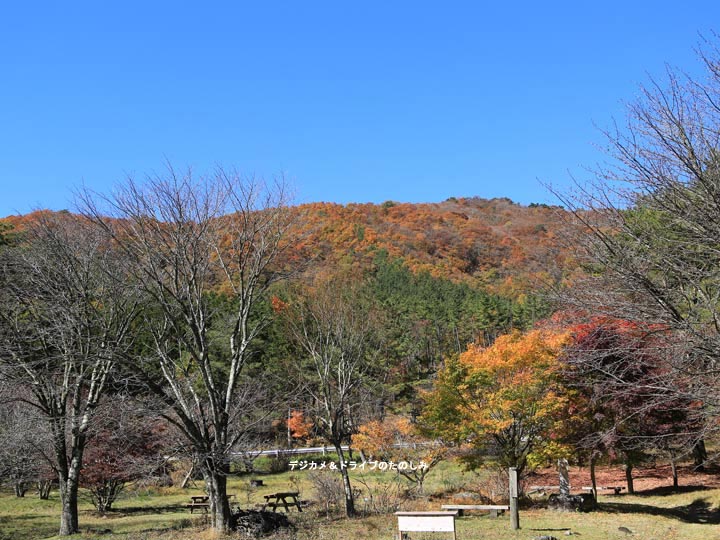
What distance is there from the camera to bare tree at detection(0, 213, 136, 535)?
15.9 metres

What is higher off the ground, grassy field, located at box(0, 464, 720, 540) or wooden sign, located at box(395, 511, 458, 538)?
wooden sign, located at box(395, 511, 458, 538)

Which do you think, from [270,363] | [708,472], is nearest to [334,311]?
[708,472]

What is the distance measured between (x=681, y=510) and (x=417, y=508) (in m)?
8.28

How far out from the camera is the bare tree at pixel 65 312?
627 inches

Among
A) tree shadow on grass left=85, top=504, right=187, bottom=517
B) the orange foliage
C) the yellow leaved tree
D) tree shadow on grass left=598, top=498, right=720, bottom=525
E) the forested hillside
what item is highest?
the forested hillside

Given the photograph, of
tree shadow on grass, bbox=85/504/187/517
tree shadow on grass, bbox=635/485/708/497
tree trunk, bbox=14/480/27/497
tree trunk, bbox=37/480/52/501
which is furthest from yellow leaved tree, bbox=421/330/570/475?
tree trunk, bbox=14/480/27/497

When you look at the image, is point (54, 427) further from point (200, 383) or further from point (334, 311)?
point (200, 383)

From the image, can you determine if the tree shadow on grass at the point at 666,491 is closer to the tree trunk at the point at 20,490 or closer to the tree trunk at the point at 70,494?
the tree trunk at the point at 70,494

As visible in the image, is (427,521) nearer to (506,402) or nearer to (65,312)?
(506,402)

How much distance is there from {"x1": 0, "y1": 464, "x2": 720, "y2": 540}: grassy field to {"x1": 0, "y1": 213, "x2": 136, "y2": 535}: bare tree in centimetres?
236

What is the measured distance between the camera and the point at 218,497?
46.3ft

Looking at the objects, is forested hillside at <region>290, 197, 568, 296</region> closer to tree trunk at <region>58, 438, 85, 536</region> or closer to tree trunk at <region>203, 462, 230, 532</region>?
tree trunk at <region>58, 438, 85, 536</region>

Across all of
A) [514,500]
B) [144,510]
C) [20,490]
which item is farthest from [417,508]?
[20,490]

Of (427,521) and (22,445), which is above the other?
(22,445)
